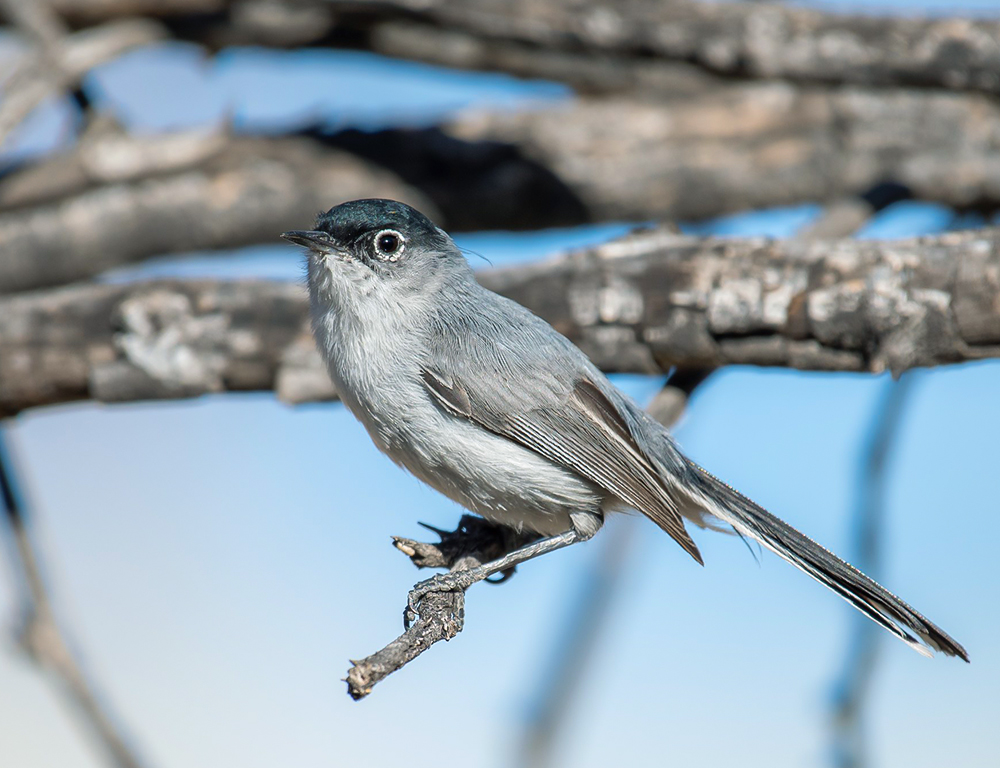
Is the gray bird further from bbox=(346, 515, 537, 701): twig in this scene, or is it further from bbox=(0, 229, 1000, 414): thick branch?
bbox=(0, 229, 1000, 414): thick branch

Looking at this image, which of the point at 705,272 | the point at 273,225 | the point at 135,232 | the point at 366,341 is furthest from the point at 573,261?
the point at 135,232

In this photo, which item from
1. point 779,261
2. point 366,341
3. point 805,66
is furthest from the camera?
point 805,66

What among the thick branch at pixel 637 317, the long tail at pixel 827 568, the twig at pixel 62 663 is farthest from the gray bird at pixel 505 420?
the twig at pixel 62 663

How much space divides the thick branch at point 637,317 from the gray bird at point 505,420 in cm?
41

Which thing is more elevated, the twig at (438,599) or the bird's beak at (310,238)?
the bird's beak at (310,238)

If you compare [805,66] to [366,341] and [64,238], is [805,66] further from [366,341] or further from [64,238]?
[64,238]

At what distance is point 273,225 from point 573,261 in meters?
1.40

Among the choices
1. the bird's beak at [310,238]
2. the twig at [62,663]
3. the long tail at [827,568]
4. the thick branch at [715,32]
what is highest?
the thick branch at [715,32]

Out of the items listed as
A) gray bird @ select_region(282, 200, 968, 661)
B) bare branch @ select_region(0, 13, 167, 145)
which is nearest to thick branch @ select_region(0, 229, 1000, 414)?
gray bird @ select_region(282, 200, 968, 661)

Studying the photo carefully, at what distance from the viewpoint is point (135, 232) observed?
12.9ft

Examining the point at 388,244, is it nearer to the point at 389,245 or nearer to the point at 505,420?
the point at 389,245

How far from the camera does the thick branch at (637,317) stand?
264 centimetres

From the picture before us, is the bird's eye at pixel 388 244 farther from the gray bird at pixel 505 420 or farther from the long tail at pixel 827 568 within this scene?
the long tail at pixel 827 568

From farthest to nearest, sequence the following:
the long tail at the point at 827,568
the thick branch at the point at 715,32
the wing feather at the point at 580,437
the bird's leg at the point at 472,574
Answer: the thick branch at the point at 715,32 < the wing feather at the point at 580,437 < the long tail at the point at 827,568 < the bird's leg at the point at 472,574
